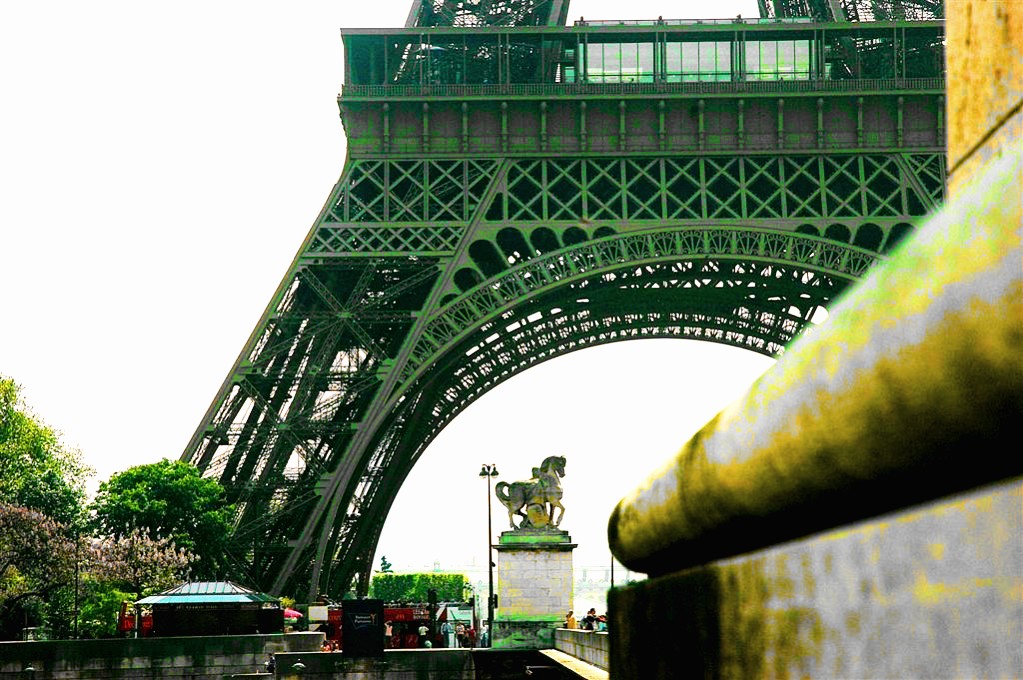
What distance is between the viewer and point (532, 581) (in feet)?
109

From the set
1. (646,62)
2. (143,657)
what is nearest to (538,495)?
(143,657)

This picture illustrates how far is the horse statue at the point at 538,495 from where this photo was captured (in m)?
33.2

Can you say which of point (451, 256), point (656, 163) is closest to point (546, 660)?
point (451, 256)

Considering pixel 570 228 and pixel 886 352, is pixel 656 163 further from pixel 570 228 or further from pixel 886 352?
pixel 886 352

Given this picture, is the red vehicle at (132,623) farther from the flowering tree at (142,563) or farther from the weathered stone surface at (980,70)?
the weathered stone surface at (980,70)

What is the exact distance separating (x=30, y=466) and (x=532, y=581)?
112ft

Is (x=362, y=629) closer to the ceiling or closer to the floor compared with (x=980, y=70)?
closer to the floor

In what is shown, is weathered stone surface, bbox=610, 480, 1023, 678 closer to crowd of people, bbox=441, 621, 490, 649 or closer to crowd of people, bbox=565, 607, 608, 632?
crowd of people, bbox=565, 607, 608, 632

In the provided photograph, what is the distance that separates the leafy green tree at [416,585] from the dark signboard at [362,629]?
86274mm

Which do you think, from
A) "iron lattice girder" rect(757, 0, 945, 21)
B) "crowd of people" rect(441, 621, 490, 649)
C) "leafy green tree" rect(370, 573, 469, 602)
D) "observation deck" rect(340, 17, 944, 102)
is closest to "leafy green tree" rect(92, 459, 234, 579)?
"crowd of people" rect(441, 621, 490, 649)

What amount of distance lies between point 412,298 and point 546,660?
22976 mm

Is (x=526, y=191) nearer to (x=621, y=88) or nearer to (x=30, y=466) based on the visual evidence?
(x=621, y=88)

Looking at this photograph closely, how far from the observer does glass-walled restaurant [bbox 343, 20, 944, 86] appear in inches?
1799

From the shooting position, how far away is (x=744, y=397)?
2.00 meters
